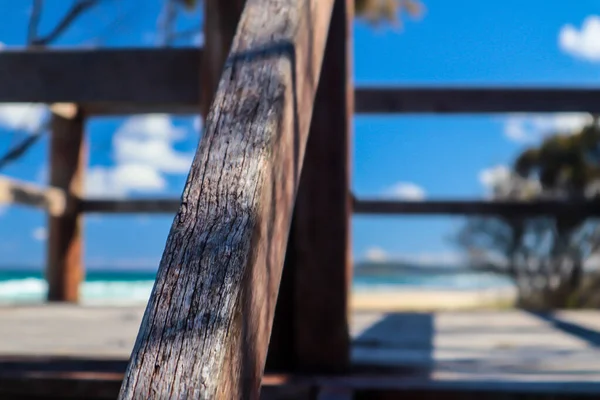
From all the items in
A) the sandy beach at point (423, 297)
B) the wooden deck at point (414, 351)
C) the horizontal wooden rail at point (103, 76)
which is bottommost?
the sandy beach at point (423, 297)

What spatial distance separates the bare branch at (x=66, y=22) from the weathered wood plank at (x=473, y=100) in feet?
13.4

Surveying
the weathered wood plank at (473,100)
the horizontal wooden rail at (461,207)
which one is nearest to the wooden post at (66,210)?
the horizontal wooden rail at (461,207)

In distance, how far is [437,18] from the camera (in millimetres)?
30125

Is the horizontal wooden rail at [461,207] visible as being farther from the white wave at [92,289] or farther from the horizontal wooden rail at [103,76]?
the white wave at [92,289]

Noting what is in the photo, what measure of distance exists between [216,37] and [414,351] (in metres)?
1.03

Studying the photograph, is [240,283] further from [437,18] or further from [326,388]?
[437,18]

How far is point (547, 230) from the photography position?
35.0ft

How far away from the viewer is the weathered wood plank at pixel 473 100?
2.48m

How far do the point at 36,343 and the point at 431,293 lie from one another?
2662cm

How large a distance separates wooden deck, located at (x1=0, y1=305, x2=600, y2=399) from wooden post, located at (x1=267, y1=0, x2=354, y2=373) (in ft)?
0.33

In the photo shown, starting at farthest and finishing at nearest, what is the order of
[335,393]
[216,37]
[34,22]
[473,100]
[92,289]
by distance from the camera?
[92,289] → [34,22] → [473,100] → [216,37] → [335,393]

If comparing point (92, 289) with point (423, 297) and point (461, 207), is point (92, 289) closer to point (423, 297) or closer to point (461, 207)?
point (423, 297)

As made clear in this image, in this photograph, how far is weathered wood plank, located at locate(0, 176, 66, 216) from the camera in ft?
12.0

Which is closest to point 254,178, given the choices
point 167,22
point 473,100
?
point 473,100
